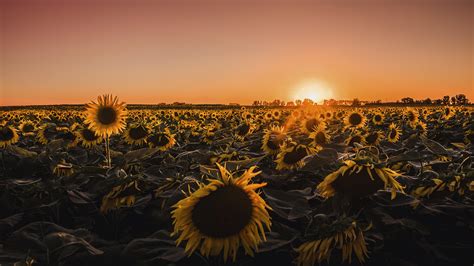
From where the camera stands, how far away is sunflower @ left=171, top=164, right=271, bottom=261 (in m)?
1.82

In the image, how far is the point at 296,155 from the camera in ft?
12.0

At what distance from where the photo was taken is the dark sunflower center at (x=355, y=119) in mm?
9198

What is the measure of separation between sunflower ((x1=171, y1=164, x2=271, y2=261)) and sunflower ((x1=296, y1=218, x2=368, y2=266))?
0.81ft

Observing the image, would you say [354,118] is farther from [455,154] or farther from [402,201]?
[402,201]

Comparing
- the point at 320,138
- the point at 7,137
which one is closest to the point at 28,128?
the point at 7,137

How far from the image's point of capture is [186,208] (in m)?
1.87

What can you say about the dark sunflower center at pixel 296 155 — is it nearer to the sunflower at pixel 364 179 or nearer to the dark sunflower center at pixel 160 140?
the sunflower at pixel 364 179

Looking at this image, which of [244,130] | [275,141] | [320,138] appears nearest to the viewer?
[275,141]

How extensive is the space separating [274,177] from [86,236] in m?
1.65

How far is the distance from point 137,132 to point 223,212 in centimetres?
418

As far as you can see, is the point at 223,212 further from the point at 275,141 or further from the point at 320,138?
the point at 320,138

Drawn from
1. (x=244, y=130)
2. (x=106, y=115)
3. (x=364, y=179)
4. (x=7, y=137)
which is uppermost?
(x=106, y=115)

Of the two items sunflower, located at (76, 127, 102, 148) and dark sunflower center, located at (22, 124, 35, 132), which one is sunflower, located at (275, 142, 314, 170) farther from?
dark sunflower center, located at (22, 124, 35, 132)

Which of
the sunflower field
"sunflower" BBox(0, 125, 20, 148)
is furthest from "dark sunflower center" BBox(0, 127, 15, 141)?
the sunflower field
